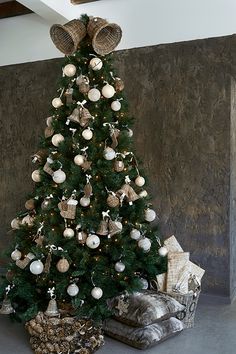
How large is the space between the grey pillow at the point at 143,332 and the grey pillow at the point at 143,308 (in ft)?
0.17

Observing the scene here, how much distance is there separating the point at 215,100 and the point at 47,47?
1.96 meters

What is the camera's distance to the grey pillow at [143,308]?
2787 millimetres

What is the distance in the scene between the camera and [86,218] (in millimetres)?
2812

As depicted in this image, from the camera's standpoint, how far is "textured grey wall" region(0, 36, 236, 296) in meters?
3.70

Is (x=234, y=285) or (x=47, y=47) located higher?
(x=47, y=47)

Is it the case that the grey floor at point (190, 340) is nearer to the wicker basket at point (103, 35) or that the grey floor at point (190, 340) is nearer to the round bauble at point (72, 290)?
the round bauble at point (72, 290)

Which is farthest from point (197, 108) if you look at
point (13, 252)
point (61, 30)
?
point (13, 252)

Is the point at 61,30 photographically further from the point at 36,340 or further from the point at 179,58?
the point at 36,340

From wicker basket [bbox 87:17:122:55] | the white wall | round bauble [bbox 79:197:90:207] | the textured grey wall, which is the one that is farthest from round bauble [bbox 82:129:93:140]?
the white wall

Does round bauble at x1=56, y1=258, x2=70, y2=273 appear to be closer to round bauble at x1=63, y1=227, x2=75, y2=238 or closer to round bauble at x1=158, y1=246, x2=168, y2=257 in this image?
round bauble at x1=63, y1=227, x2=75, y2=238

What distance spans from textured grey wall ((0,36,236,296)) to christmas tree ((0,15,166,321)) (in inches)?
37.0

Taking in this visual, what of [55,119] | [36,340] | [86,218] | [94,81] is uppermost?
[94,81]

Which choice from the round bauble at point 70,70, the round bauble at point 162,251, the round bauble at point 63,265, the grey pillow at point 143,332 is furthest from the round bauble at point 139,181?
the grey pillow at point 143,332

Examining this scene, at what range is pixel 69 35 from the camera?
9.57ft
